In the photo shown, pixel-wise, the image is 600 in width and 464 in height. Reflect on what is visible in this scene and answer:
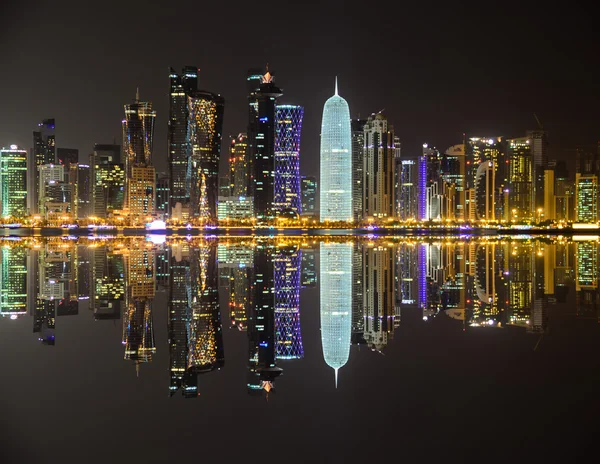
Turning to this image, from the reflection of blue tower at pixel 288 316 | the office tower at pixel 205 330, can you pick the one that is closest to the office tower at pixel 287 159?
the reflection of blue tower at pixel 288 316

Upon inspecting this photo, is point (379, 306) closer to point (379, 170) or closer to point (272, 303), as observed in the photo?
point (272, 303)

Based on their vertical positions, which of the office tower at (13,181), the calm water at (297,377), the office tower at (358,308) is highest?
the office tower at (13,181)

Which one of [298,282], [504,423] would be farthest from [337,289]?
[504,423]

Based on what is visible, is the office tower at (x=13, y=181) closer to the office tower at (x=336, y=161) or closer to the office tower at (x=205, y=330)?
the office tower at (x=336, y=161)

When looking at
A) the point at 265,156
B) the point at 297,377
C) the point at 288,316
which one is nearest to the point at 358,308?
the point at 288,316

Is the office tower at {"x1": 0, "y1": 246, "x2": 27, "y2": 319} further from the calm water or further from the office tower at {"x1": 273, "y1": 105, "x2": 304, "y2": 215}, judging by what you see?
the office tower at {"x1": 273, "y1": 105, "x2": 304, "y2": 215}

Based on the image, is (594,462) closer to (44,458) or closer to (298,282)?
(44,458)
